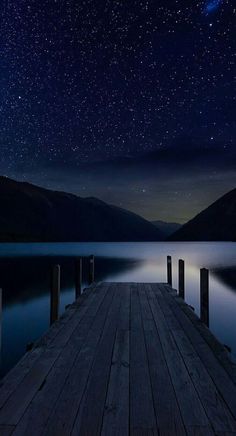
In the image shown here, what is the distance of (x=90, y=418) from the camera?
3.15 meters

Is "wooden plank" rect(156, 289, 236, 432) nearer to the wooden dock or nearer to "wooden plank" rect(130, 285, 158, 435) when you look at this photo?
the wooden dock

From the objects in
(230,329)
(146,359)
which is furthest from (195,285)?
(146,359)

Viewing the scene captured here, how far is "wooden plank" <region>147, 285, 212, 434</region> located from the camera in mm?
3159

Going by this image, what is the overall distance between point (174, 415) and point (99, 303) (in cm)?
630

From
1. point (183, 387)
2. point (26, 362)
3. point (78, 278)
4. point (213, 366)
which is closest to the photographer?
point (183, 387)

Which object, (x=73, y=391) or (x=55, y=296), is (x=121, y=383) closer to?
(x=73, y=391)

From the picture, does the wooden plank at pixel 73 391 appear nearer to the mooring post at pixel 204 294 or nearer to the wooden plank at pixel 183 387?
the wooden plank at pixel 183 387

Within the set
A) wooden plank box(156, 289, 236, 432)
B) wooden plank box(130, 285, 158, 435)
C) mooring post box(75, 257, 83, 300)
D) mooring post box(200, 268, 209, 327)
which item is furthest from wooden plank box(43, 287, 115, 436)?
mooring post box(75, 257, 83, 300)

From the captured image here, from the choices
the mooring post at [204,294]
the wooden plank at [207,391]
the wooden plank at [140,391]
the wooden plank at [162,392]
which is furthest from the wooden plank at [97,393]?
the mooring post at [204,294]

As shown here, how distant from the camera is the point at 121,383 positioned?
3.99 m

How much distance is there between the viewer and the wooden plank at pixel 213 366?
364 cm

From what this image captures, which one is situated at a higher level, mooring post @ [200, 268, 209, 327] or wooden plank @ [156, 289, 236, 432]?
mooring post @ [200, 268, 209, 327]

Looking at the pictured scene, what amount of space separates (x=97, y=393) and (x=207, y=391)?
1.15 m

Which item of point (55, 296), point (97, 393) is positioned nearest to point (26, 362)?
point (97, 393)
